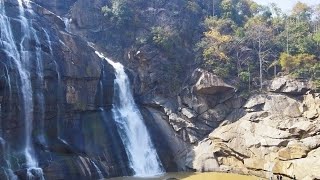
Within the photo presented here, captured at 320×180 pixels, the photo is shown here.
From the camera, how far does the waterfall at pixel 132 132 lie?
3095cm

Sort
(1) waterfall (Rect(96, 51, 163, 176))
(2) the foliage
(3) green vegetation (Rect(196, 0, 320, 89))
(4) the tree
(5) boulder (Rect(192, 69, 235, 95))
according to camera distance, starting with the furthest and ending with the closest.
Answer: (4) the tree → (2) the foliage → (3) green vegetation (Rect(196, 0, 320, 89)) → (5) boulder (Rect(192, 69, 235, 95)) → (1) waterfall (Rect(96, 51, 163, 176))

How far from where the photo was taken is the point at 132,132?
1289 inches

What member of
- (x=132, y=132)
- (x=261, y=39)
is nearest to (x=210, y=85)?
(x=132, y=132)

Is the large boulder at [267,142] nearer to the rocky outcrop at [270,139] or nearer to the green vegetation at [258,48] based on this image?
the rocky outcrop at [270,139]

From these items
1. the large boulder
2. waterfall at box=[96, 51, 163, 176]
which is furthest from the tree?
waterfall at box=[96, 51, 163, 176]

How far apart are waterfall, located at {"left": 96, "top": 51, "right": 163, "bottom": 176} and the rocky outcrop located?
10.8 ft

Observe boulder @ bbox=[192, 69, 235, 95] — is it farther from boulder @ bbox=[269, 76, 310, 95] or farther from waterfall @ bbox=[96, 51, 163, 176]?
waterfall @ bbox=[96, 51, 163, 176]

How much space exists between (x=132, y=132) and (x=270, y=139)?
451 inches

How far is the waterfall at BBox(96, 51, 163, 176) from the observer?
102 feet

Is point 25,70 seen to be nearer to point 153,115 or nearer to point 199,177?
point 153,115

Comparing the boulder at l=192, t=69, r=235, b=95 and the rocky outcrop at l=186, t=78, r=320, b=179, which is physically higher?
the boulder at l=192, t=69, r=235, b=95

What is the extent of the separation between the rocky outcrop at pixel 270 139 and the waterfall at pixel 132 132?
130 inches

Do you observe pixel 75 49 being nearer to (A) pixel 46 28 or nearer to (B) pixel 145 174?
(A) pixel 46 28

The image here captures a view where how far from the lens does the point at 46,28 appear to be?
31891 mm
